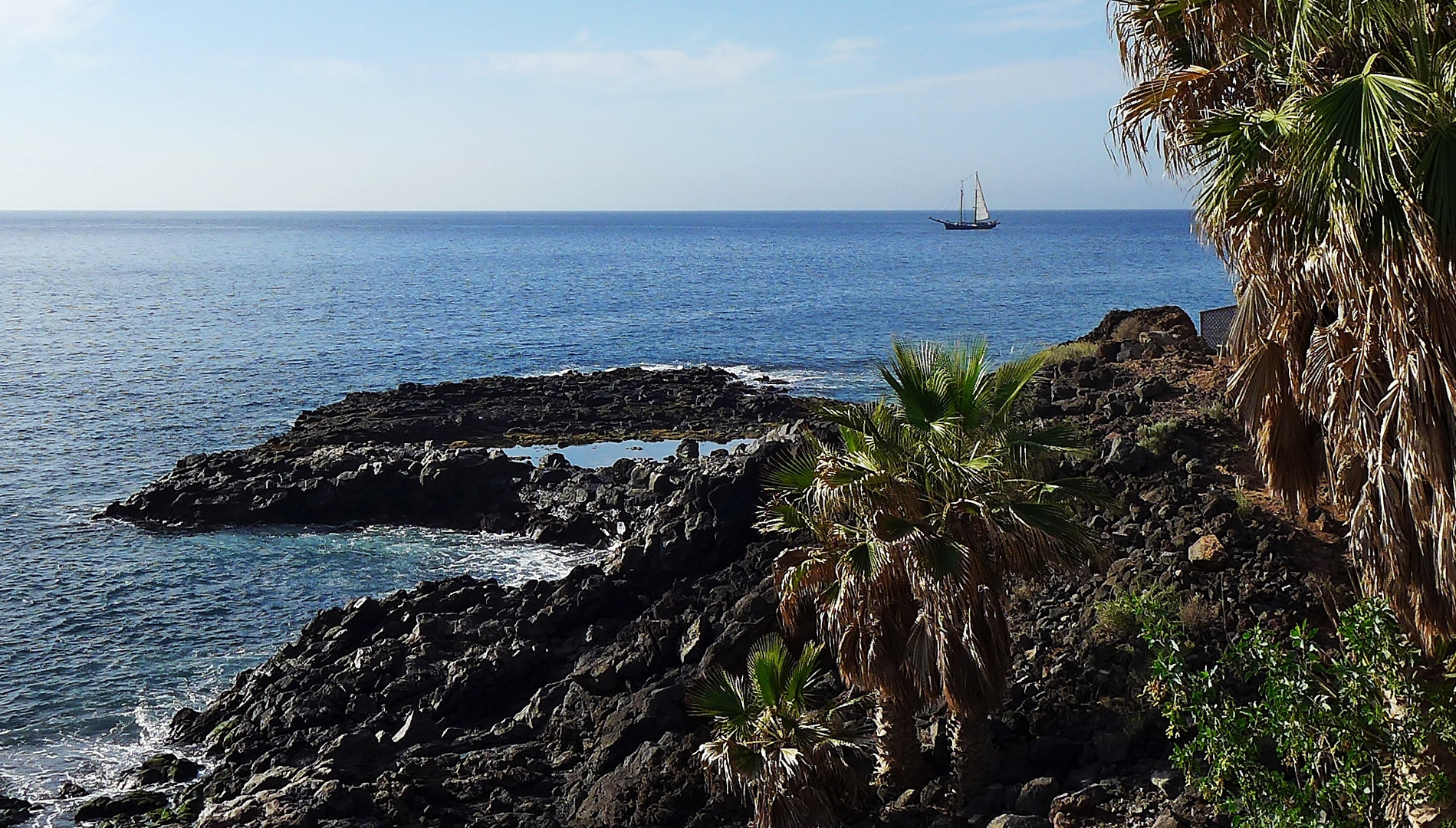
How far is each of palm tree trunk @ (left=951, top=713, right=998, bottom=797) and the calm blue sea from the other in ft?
47.5

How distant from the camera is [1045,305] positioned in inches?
3780

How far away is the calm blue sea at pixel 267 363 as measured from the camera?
85.8ft

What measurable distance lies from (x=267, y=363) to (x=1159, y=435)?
57811mm

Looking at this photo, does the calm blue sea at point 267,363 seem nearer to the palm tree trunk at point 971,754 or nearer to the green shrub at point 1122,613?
the palm tree trunk at point 971,754

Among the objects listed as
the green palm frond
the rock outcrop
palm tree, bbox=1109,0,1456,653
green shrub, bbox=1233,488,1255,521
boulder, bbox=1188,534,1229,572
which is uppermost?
palm tree, bbox=1109,0,1456,653

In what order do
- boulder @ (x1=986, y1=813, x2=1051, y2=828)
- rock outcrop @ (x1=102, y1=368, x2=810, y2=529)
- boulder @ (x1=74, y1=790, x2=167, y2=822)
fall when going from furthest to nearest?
rock outcrop @ (x1=102, y1=368, x2=810, y2=529), boulder @ (x1=74, y1=790, x2=167, y2=822), boulder @ (x1=986, y1=813, x2=1051, y2=828)

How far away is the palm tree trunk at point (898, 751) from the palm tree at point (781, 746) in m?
0.45

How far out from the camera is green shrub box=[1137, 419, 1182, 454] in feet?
71.1

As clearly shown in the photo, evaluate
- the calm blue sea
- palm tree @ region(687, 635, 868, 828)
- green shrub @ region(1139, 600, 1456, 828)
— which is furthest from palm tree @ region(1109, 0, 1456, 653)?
the calm blue sea

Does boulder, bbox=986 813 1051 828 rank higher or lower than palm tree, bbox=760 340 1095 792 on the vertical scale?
lower

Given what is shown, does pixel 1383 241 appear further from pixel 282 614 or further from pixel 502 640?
pixel 282 614

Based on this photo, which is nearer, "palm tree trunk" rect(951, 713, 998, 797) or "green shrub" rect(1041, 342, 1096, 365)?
"palm tree trunk" rect(951, 713, 998, 797)

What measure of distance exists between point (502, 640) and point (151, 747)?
612cm

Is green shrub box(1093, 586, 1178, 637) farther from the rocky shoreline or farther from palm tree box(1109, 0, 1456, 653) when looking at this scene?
palm tree box(1109, 0, 1456, 653)
